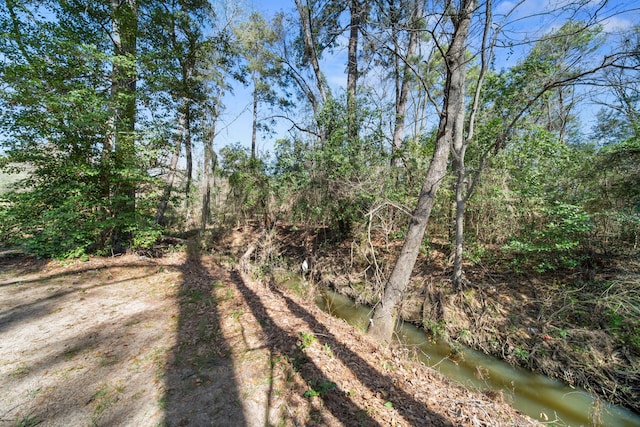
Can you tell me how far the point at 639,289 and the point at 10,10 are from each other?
568 inches

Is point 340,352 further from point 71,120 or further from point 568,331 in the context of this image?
point 71,120

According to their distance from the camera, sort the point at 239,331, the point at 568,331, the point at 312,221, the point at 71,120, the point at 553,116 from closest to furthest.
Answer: the point at 239,331 → the point at 568,331 → the point at 71,120 → the point at 312,221 → the point at 553,116

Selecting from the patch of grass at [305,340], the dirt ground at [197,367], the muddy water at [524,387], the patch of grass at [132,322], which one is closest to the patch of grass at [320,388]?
the dirt ground at [197,367]

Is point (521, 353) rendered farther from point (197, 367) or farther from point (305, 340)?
point (197, 367)

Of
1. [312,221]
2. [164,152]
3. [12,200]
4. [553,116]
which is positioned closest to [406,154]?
[312,221]

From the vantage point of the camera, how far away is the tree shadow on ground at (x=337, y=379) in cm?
265

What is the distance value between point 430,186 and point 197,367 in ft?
15.8

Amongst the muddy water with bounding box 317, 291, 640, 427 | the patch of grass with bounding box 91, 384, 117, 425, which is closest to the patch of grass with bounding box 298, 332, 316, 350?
the muddy water with bounding box 317, 291, 640, 427

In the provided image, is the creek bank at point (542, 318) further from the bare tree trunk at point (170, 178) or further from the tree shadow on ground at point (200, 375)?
the bare tree trunk at point (170, 178)

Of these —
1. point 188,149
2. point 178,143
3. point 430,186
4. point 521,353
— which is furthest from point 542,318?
point 188,149

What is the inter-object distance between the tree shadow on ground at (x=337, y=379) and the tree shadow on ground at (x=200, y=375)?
30.2 inches

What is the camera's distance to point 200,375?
308 cm

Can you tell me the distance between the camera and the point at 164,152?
6.90 metres

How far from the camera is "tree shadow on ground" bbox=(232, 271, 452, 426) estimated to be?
2652mm
